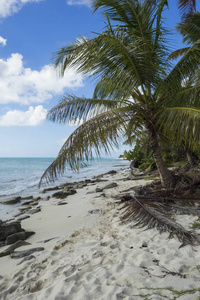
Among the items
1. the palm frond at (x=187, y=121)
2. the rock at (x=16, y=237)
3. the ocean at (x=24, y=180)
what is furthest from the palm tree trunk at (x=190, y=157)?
the rock at (x=16, y=237)

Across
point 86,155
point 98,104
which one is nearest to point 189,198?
point 86,155

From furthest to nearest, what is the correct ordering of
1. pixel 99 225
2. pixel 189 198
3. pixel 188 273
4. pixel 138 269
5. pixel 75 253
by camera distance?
pixel 189 198
pixel 99 225
pixel 75 253
pixel 138 269
pixel 188 273

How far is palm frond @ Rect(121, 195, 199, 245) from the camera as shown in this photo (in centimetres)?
325

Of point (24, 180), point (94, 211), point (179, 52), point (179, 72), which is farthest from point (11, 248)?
point (24, 180)

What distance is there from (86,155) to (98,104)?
169 centimetres

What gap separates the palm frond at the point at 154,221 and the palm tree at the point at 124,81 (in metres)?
1.69

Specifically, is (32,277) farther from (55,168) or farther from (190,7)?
(190,7)

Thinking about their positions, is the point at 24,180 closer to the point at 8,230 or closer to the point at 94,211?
the point at 94,211

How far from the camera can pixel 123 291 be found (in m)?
2.16

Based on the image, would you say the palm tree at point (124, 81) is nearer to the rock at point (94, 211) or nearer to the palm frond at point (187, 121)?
the palm frond at point (187, 121)

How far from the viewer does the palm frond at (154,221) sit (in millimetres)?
3247

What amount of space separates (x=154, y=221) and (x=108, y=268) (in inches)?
65.9

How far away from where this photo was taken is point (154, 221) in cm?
403

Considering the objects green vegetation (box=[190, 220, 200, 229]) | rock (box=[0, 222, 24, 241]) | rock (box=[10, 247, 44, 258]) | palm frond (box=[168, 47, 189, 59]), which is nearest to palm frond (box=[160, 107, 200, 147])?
green vegetation (box=[190, 220, 200, 229])
